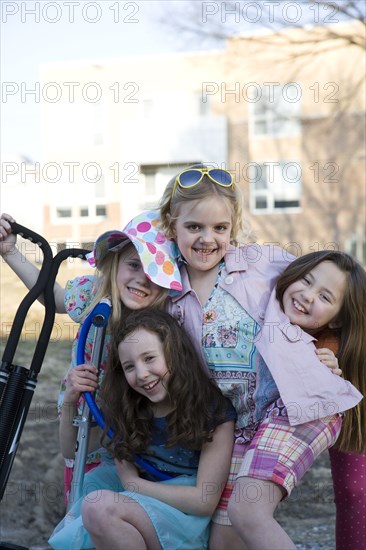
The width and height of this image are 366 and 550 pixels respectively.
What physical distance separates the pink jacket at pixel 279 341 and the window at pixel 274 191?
1561cm

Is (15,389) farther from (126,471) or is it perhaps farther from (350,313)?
(350,313)

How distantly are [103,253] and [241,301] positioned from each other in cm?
55

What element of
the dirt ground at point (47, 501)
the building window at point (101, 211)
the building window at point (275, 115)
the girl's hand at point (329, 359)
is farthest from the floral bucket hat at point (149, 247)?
the building window at point (101, 211)

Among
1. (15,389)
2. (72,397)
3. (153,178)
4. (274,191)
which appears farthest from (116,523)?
(153,178)

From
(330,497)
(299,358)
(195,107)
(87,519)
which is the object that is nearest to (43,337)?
(87,519)

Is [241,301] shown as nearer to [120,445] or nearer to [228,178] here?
[228,178]

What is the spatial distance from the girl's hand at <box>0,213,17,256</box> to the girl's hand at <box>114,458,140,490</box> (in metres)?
0.92

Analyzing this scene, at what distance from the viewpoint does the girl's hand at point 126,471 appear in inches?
103

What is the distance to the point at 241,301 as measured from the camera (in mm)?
2705

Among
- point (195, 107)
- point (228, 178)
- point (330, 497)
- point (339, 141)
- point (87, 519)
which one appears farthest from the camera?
point (195, 107)

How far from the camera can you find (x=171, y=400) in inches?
102

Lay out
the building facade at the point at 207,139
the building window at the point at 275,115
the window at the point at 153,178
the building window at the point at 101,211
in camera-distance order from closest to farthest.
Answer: the building facade at the point at 207,139, the building window at the point at 275,115, the building window at the point at 101,211, the window at the point at 153,178

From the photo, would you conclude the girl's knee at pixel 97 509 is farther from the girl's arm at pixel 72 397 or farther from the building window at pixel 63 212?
the building window at pixel 63 212

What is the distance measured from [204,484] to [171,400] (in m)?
0.29
